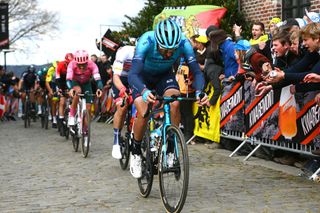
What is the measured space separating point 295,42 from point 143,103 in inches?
83.4

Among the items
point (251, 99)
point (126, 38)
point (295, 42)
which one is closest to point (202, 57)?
point (251, 99)

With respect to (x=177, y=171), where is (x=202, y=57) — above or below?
above

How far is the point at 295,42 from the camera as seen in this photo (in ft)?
26.6

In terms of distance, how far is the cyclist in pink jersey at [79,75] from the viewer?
1252 cm

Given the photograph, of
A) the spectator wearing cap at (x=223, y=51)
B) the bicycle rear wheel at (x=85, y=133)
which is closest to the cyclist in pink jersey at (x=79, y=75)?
the bicycle rear wheel at (x=85, y=133)

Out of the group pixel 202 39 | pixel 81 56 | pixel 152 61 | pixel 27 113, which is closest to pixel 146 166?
pixel 152 61

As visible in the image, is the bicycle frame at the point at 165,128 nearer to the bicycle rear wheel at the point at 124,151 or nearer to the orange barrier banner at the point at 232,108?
the bicycle rear wheel at the point at 124,151

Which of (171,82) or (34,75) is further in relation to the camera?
(34,75)

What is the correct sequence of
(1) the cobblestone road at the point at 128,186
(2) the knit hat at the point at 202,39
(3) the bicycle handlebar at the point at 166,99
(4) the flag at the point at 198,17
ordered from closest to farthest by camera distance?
(3) the bicycle handlebar at the point at 166,99, (1) the cobblestone road at the point at 128,186, (2) the knit hat at the point at 202,39, (4) the flag at the point at 198,17

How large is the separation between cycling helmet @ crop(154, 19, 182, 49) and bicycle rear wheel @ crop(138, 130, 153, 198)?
3.56 feet

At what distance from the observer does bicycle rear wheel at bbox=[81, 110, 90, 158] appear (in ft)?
38.1

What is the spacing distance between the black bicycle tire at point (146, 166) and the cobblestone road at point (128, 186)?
120 millimetres

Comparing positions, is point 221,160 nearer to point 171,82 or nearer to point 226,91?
point 226,91

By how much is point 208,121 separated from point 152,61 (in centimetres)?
506
